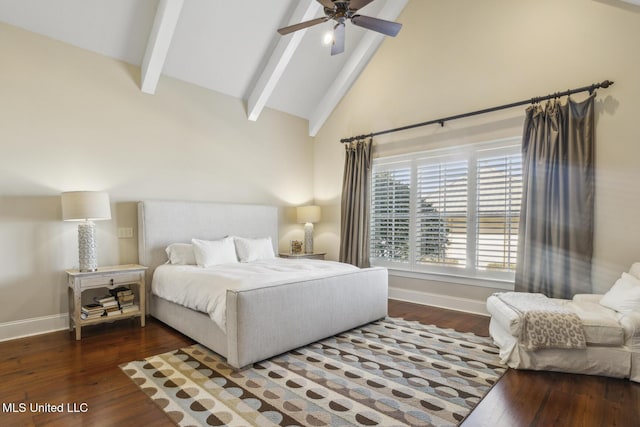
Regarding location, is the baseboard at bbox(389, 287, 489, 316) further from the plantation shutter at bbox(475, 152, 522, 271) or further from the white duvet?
the white duvet

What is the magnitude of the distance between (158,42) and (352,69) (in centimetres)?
280

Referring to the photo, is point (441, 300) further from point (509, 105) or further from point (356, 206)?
point (509, 105)

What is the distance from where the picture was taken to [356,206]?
17.2ft

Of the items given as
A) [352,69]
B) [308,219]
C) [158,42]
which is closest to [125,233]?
[158,42]

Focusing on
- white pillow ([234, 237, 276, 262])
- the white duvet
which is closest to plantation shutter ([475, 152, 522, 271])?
the white duvet

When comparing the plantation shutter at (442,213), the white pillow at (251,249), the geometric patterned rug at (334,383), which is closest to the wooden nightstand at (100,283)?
the geometric patterned rug at (334,383)

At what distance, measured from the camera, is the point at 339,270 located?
11.5 ft

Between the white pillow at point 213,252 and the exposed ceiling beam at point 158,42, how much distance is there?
2.02 metres

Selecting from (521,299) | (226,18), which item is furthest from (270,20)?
(521,299)

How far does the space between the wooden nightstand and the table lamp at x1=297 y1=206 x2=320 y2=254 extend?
2.57 metres

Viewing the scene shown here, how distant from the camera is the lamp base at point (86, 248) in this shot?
11.2 feet

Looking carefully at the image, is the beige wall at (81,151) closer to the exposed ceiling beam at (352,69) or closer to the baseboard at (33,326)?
the baseboard at (33,326)

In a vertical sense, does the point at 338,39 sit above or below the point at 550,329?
above

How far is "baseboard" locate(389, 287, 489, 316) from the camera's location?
13.7ft
